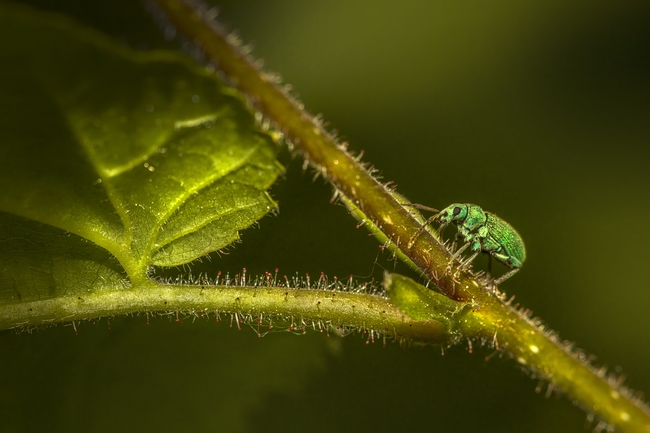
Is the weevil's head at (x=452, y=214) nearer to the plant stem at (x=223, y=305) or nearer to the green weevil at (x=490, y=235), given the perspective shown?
the green weevil at (x=490, y=235)

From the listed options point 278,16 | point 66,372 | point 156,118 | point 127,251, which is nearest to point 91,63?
point 156,118

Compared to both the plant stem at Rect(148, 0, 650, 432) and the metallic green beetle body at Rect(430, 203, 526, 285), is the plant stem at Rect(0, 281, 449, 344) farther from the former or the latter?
the metallic green beetle body at Rect(430, 203, 526, 285)

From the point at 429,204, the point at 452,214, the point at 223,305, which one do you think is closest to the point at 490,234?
the point at 452,214

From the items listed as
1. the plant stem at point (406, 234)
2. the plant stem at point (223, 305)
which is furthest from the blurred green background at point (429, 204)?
the plant stem at point (406, 234)

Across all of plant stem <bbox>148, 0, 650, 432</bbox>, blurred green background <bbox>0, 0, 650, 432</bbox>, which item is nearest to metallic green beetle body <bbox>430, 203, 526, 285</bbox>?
blurred green background <bbox>0, 0, 650, 432</bbox>

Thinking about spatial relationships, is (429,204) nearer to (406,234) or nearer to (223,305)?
(406,234)

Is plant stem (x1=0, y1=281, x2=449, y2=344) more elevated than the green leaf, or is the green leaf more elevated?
the green leaf

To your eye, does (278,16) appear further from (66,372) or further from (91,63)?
(91,63)
